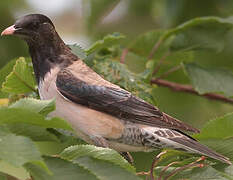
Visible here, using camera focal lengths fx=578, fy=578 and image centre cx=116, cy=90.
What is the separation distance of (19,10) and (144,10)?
77.9 inches

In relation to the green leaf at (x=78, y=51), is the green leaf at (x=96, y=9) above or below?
below

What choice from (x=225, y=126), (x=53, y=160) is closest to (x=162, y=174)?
(x=225, y=126)

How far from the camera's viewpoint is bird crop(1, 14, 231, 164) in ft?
15.8

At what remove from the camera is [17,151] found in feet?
10.5

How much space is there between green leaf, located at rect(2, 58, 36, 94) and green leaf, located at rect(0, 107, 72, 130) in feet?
4.61

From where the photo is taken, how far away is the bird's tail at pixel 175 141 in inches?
166

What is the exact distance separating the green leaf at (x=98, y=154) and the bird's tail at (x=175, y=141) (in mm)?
838

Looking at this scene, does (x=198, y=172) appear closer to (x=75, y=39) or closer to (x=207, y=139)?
(x=207, y=139)

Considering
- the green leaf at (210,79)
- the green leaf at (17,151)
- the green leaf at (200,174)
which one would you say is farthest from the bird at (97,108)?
the green leaf at (17,151)

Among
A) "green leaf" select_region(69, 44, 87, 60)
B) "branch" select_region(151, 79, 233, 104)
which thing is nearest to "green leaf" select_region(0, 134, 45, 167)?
"green leaf" select_region(69, 44, 87, 60)

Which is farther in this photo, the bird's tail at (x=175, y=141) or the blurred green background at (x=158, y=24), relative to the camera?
the blurred green background at (x=158, y=24)

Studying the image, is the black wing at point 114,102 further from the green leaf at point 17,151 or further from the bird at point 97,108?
the green leaf at point 17,151

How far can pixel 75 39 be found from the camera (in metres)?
11.4

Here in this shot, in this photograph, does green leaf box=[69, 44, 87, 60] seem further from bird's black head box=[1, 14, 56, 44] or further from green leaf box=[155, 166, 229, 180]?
green leaf box=[155, 166, 229, 180]
